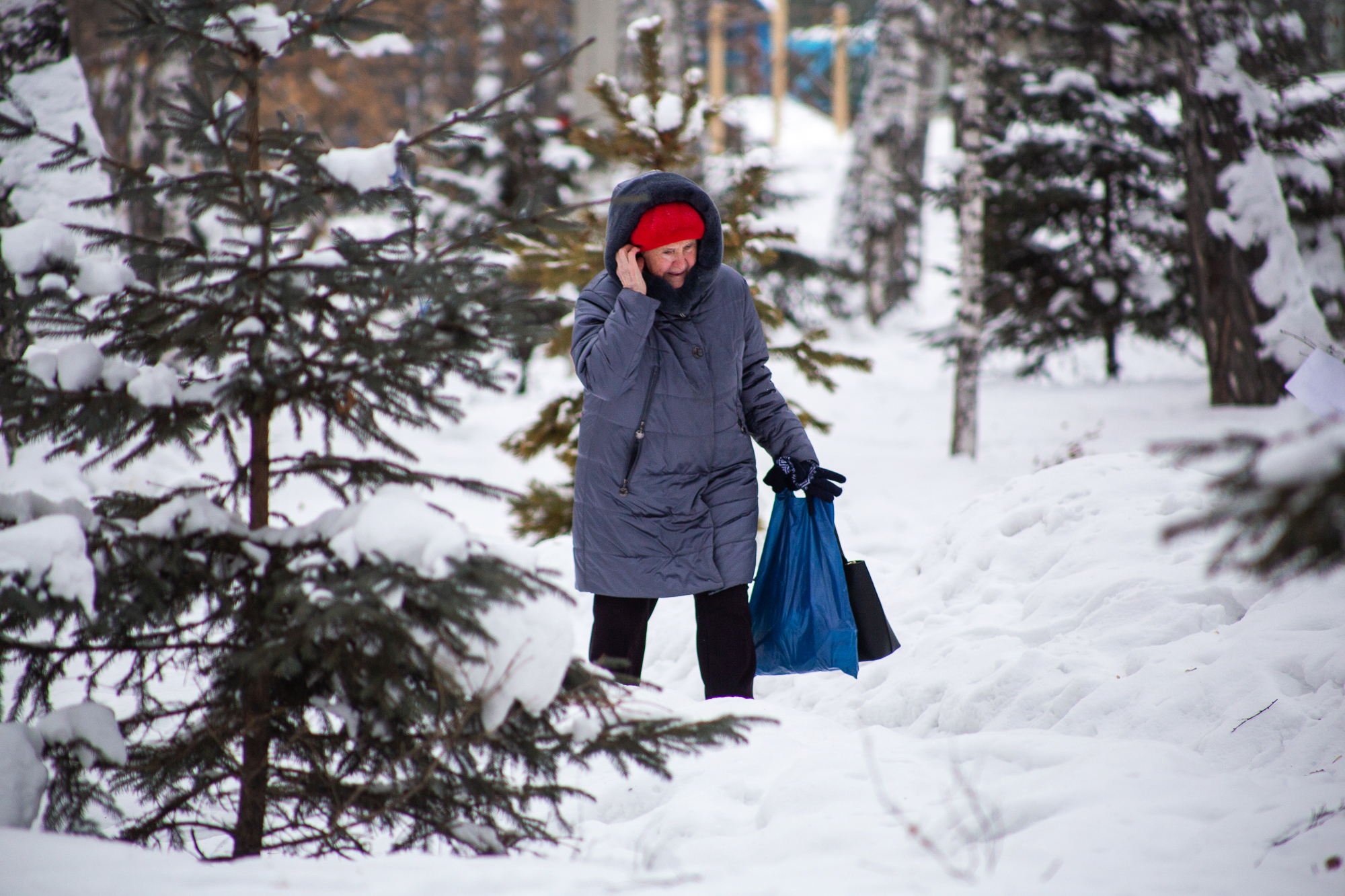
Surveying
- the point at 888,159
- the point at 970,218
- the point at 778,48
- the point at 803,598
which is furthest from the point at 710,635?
the point at 778,48

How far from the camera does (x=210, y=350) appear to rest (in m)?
2.13

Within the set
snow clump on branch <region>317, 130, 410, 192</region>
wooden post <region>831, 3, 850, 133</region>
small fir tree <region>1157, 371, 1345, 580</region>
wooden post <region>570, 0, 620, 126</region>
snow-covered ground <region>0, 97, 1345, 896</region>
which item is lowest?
snow-covered ground <region>0, 97, 1345, 896</region>

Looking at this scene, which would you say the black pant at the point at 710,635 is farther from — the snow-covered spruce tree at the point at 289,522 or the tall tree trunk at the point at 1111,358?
the tall tree trunk at the point at 1111,358

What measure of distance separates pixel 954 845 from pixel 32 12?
6.87 metres

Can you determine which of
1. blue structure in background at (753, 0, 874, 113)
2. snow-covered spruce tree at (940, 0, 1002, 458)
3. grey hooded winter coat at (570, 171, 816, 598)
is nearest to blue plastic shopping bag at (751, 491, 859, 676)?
grey hooded winter coat at (570, 171, 816, 598)

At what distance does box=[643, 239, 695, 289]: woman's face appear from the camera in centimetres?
314

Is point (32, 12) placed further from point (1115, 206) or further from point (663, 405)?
point (1115, 206)

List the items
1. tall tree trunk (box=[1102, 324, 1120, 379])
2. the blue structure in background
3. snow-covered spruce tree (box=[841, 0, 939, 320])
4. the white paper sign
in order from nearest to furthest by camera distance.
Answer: the white paper sign, tall tree trunk (box=[1102, 324, 1120, 379]), snow-covered spruce tree (box=[841, 0, 939, 320]), the blue structure in background

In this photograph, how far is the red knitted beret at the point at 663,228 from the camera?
311cm

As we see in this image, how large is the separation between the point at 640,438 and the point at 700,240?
0.73 metres

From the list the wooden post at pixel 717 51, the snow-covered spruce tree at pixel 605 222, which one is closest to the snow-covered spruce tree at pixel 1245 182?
the snow-covered spruce tree at pixel 605 222

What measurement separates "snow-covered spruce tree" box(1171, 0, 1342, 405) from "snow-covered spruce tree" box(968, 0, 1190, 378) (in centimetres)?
103

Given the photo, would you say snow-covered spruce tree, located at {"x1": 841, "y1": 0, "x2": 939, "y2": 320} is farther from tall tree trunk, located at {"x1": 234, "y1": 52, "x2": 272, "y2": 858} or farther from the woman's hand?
tall tree trunk, located at {"x1": 234, "y1": 52, "x2": 272, "y2": 858}

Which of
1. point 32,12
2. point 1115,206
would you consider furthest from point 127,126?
point 1115,206
